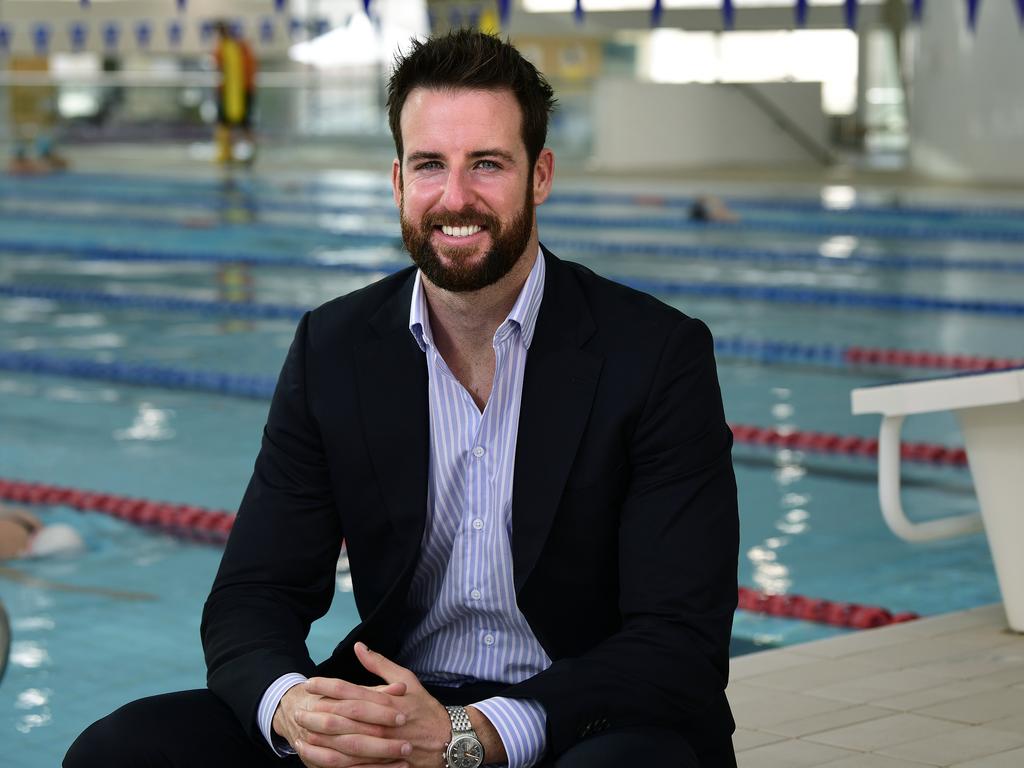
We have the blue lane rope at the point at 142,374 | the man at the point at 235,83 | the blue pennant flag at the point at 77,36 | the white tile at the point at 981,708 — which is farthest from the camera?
the blue pennant flag at the point at 77,36

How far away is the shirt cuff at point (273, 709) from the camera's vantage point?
5.71 feet

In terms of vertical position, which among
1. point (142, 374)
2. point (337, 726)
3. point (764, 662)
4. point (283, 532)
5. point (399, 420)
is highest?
point (399, 420)

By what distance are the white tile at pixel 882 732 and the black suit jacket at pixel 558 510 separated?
64 centimetres

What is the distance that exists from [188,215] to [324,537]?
39.6 feet

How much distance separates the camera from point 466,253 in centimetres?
179

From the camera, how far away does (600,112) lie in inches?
739

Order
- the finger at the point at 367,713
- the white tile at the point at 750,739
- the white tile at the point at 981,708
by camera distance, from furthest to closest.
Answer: the white tile at the point at 981,708 → the white tile at the point at 750,739 → the finger at the point at 367,713

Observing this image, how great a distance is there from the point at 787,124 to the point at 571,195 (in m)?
5.06

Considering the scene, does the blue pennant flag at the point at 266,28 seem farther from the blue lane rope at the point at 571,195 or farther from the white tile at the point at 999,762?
the white tile at the point at 999,762

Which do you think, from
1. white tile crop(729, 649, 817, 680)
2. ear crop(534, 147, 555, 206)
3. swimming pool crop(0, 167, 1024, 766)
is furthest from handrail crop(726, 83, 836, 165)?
ear crop(534, 147, 555, 206)

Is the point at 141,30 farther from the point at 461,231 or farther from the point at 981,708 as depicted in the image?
the point at 461,231

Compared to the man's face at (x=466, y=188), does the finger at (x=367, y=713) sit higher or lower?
lower

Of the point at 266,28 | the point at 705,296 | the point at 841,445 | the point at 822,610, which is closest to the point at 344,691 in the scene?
the point at 822,610

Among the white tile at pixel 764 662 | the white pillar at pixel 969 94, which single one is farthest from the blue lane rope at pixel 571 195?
the white tile at pixel 764 662
